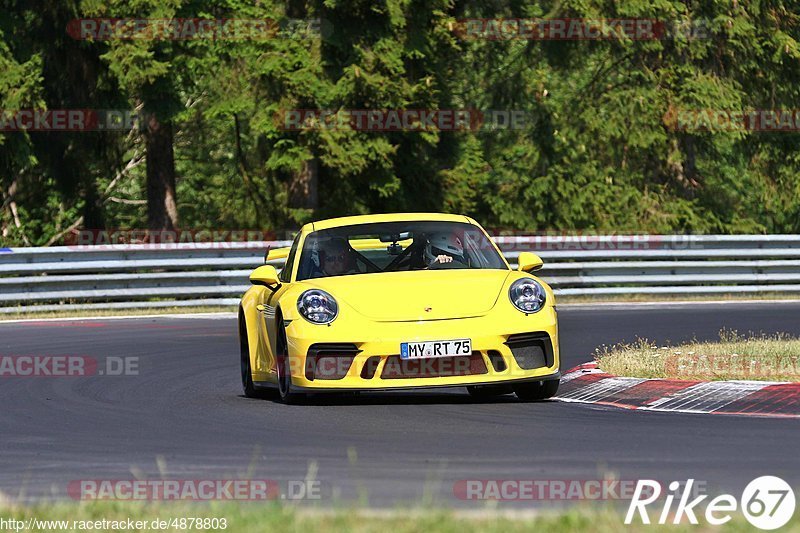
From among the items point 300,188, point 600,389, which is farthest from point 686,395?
point 300,188

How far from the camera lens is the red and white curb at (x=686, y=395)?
10.1 m

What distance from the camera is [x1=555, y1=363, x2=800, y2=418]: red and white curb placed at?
10.1 m

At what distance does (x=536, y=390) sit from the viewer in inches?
432

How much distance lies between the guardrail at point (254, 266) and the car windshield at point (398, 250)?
1071 cm

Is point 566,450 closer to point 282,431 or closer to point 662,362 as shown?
point 282,431

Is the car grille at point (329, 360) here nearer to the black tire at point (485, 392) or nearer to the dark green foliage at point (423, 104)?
the black tire at point (485, 392)

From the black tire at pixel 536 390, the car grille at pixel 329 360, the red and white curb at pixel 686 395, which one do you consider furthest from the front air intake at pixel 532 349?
the car grille at pixel 329 360

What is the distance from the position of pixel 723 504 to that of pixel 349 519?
1.50m

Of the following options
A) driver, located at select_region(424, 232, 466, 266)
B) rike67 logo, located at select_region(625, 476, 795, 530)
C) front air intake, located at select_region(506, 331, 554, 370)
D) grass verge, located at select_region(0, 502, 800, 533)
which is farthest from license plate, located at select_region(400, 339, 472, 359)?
grass verge, located at select_region(0, 502, 800, 533)

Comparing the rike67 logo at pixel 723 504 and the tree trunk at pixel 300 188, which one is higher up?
the rike67 logo at pixel 723 504

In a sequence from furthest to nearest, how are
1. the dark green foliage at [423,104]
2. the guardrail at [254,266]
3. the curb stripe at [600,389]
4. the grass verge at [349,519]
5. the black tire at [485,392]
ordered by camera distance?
the dark green foliage at [423,104]
the guardrail at [254,266]
the black tire at [485,392]
the curb stripe at [600,389]
the grass verge at [349,519]

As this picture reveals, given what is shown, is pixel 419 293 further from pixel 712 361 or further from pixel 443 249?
pixel 712 361

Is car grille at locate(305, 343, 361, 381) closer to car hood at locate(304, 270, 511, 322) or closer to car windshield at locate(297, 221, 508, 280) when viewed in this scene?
car hood at locate(304, 270, 511, 322)

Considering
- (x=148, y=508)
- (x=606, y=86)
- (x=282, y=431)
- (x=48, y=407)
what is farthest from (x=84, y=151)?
(x=148, y=508)
